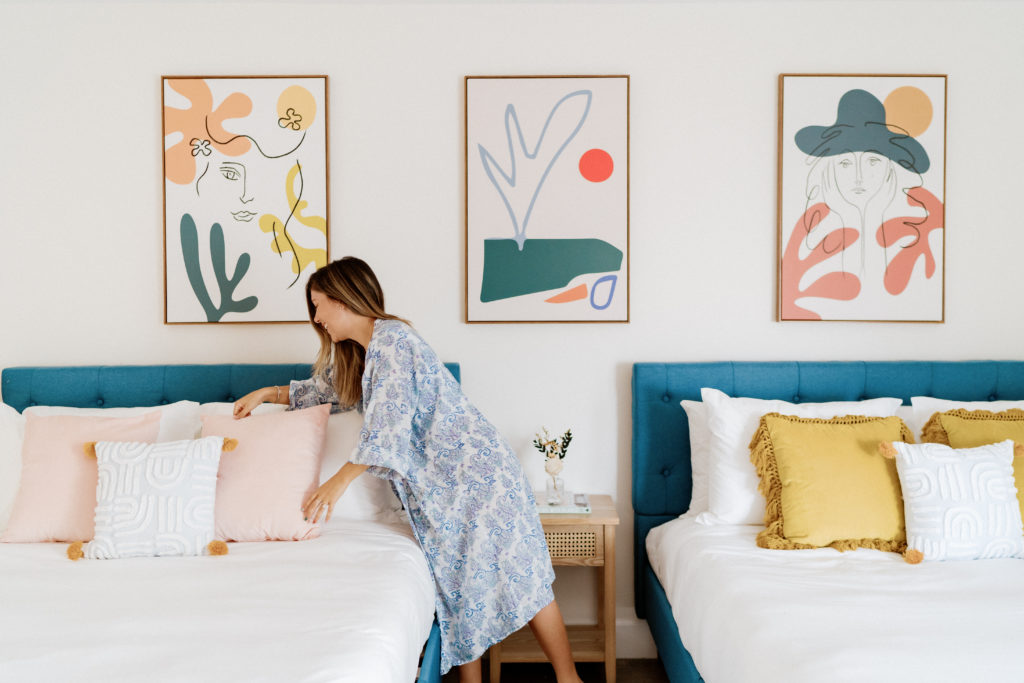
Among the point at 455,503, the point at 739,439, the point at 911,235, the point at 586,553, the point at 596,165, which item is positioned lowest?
the point at 586,553

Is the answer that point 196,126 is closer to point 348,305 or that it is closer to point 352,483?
point 348,305

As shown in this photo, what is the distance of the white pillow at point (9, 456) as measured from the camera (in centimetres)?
194

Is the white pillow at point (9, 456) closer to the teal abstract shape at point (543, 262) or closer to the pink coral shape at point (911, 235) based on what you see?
the teal abstract shape at point (543, 262)

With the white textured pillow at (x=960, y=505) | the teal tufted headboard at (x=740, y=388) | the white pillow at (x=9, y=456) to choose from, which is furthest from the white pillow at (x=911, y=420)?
the white pillow at (x=9, y=456)

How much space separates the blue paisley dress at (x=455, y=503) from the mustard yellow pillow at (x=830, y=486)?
74 centimetres

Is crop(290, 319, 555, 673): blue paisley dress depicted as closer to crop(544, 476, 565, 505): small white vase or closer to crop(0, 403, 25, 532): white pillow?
crop(544, 476, 565, 505): small white vase

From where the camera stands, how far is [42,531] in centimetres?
182

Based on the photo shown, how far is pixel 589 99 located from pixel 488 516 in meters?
1.58

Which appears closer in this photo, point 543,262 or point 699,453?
point 699,453

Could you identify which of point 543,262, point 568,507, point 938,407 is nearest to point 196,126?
point 543,262

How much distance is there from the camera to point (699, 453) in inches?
89.4

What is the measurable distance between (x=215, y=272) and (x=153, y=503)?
1020 millimetres

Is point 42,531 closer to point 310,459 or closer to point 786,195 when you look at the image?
point 310,459

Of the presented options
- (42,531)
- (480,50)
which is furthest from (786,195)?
(42,531)
